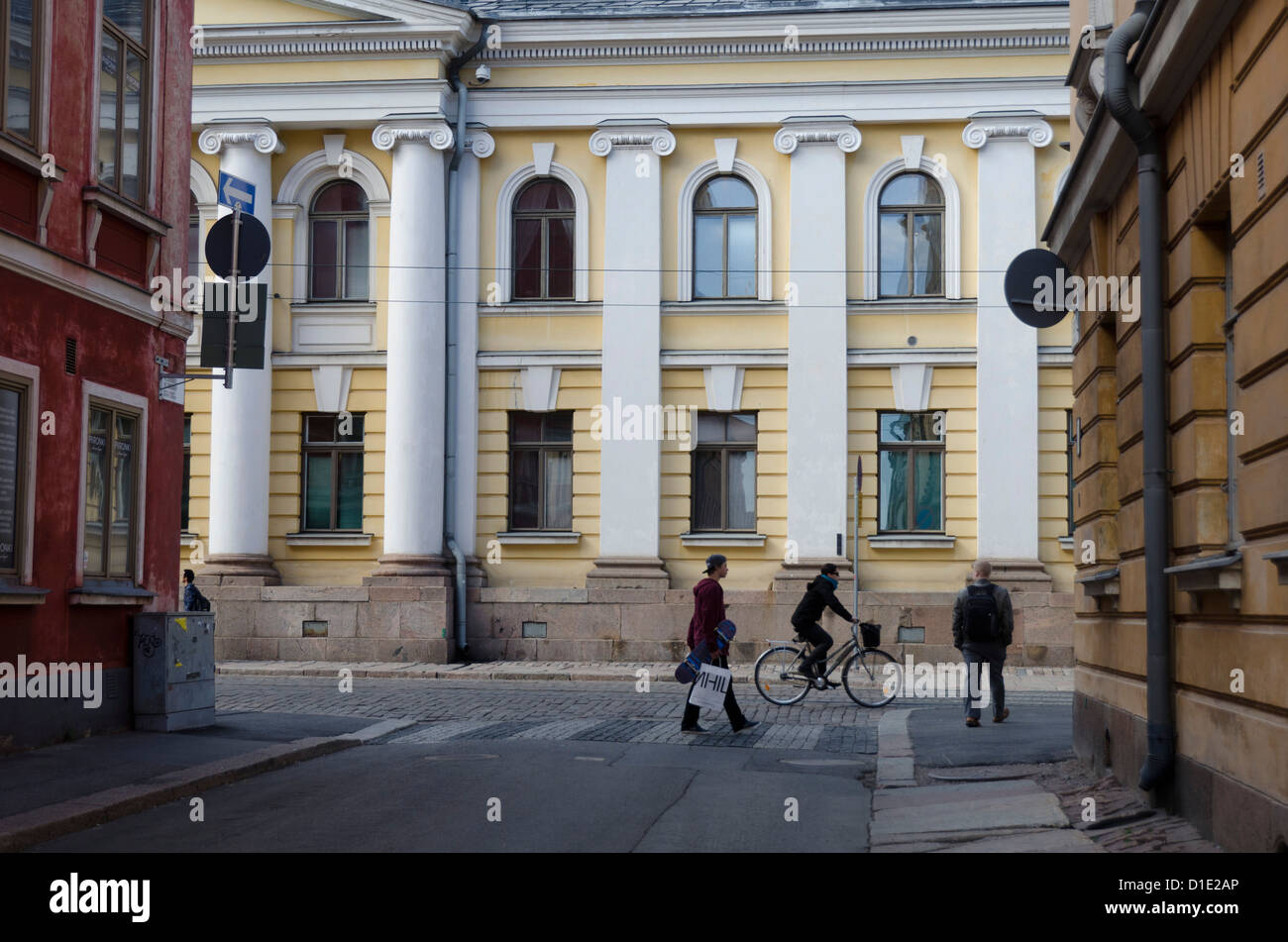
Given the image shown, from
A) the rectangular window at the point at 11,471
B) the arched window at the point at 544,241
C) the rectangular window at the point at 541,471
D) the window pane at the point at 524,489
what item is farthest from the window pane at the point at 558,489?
the rectangular window at the point at 11,471

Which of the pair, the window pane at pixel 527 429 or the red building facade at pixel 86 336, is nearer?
the red building facade at pixel 86 336

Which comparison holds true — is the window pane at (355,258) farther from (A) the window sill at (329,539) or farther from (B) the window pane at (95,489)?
(B) the window pane at (95,489)

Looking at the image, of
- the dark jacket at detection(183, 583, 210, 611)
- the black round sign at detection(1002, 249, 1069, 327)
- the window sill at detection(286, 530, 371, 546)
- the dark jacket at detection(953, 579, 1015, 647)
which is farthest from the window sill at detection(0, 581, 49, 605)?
the window sill at detection(286, 530, 371, 546)

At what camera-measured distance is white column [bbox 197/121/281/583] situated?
90.8ft

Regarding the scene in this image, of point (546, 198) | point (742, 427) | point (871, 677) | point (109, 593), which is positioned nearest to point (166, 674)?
point (109, 593)

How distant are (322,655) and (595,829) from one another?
18183 mm

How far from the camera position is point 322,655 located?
89.2 ft

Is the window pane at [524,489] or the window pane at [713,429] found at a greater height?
the window pane at [713,429]

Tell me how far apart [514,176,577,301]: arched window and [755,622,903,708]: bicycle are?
399 inches

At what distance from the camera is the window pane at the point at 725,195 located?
28.1 m

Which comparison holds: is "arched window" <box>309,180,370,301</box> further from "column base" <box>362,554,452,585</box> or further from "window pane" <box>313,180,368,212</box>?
"column base" <box>362,554,452,585</box>

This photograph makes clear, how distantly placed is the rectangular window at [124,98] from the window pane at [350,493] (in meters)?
13.0

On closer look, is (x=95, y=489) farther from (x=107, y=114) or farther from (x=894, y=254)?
(x=894, y=254)
